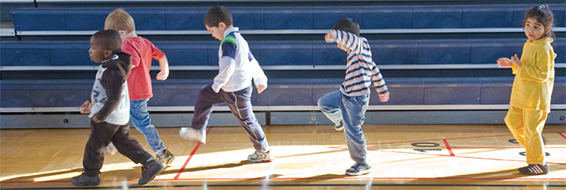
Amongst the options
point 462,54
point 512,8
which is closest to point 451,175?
point 462,54

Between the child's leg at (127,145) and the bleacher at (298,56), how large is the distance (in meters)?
1.32

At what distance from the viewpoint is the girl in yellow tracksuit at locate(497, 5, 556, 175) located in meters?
2.49

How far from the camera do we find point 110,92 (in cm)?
238

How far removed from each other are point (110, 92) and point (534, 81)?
2.01 m

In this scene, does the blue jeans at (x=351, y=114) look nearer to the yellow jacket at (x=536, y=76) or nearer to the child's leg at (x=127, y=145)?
the yellow jacket at (x=536, y=76)

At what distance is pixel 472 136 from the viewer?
11.5 feet

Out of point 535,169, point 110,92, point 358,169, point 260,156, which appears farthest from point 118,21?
point 535,169

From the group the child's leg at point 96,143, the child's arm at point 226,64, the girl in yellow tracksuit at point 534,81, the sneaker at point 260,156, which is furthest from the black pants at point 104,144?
the girl in yellow tracksuit at point 534,81

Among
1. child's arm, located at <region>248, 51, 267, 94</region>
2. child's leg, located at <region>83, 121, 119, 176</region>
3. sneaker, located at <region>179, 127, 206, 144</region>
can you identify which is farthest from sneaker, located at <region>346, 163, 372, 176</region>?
child's leg, located at <region>83, 121, 119, 176</region>

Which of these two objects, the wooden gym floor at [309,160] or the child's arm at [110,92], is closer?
the child's arm at [110,92]

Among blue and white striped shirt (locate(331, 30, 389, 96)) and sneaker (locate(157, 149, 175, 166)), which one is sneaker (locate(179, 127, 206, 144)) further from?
blue and white striped shirt (locate(331, 30, 389, 96))

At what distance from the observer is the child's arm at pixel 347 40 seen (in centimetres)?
237

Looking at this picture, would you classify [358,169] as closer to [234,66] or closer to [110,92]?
[234,66]

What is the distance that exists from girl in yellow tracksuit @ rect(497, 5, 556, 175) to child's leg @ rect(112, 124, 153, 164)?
5.98 ft
